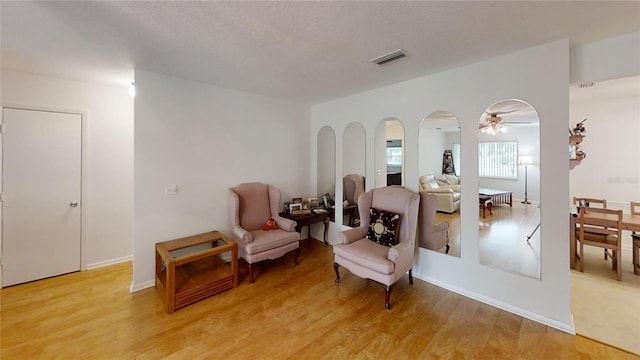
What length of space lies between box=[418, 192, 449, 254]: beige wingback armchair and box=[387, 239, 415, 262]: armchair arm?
1.24 ft

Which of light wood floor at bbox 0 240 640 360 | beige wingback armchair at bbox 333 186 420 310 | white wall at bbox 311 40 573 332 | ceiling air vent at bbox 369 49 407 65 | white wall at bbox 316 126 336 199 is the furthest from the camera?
white wall at bbox 316 126 336 199

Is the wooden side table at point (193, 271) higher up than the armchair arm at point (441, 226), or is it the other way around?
the armchair arm at point (441, 226)

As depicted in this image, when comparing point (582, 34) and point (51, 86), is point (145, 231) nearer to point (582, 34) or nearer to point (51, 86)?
point (51, 86)

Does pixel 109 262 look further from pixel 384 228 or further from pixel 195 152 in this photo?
pixel 384 228

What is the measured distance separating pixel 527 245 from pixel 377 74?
2.44 metres

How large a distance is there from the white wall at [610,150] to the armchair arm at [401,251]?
3.90 m

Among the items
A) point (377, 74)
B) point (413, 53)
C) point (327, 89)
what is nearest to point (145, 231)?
point (327, 89)

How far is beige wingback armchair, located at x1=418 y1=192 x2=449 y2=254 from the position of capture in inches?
114

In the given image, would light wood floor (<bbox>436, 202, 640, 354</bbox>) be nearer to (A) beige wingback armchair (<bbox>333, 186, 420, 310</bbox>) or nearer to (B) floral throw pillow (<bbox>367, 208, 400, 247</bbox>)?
(A) beige wingback armchair (<bbox>333, 186, 420, 310</bbox>)

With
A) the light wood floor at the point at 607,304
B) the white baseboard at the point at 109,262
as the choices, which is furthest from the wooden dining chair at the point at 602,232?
the white baseboard at the point at 109,262

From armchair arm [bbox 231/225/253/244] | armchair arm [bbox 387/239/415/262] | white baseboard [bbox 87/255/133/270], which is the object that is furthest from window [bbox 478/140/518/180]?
white baseboard [bbox 87/255/133/270]

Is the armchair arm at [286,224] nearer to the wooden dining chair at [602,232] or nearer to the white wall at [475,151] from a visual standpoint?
the white wall at [475,151]

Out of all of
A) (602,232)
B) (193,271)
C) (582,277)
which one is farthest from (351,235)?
(602,232)

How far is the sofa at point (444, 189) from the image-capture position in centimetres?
281
